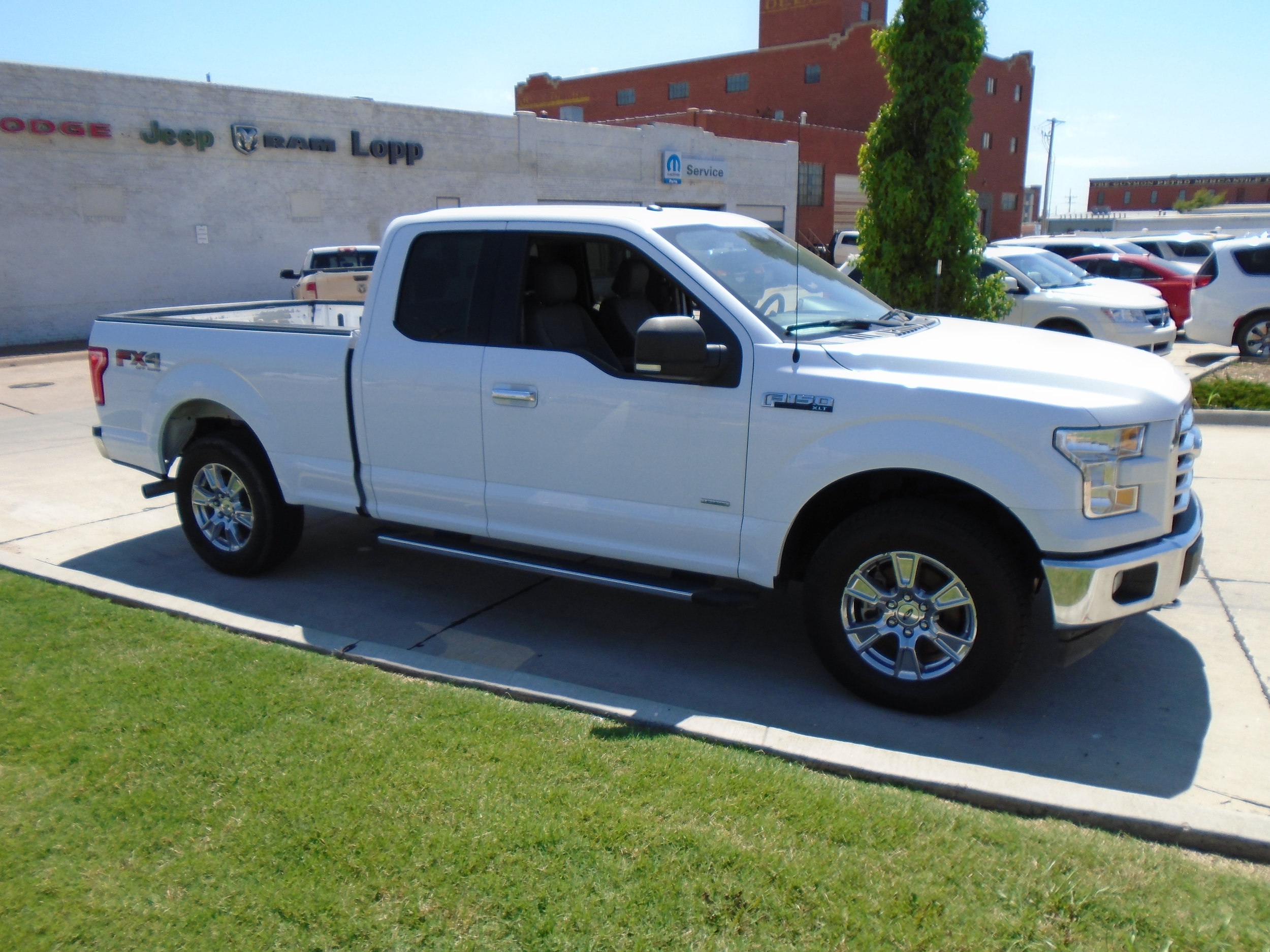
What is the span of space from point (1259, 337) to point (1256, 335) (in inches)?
2.1

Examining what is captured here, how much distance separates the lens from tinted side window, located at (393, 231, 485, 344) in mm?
5148

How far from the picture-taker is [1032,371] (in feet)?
13.2

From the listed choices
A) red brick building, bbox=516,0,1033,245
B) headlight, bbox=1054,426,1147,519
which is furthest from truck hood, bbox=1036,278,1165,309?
red brick building, bbox=516,0,1033,245

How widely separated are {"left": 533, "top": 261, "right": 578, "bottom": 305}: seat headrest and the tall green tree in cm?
516

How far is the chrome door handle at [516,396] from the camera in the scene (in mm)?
4820

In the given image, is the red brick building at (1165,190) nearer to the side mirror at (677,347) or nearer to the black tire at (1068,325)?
the black tire at (1068,325)

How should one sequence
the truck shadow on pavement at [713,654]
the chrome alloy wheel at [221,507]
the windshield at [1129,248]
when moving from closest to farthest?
the truck shadow on pavement at [713,654] → the chrome alloy wheel at [221,507] → the windshield at [1129,248]

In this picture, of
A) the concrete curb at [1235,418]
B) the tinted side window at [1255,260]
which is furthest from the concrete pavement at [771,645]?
the tinted side window at [1255,260]

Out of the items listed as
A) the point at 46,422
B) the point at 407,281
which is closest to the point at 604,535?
the point at 407,281

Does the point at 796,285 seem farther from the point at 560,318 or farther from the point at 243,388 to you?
the point at 243,388

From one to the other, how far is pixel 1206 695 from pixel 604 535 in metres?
2.72

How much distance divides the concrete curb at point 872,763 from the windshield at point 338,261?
15478mm

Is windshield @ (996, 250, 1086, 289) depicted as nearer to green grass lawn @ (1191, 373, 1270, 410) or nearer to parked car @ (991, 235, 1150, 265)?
green grass lawn @ (1191, 373, 1270, 410)

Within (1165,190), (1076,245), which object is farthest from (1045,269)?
(1165,190)
